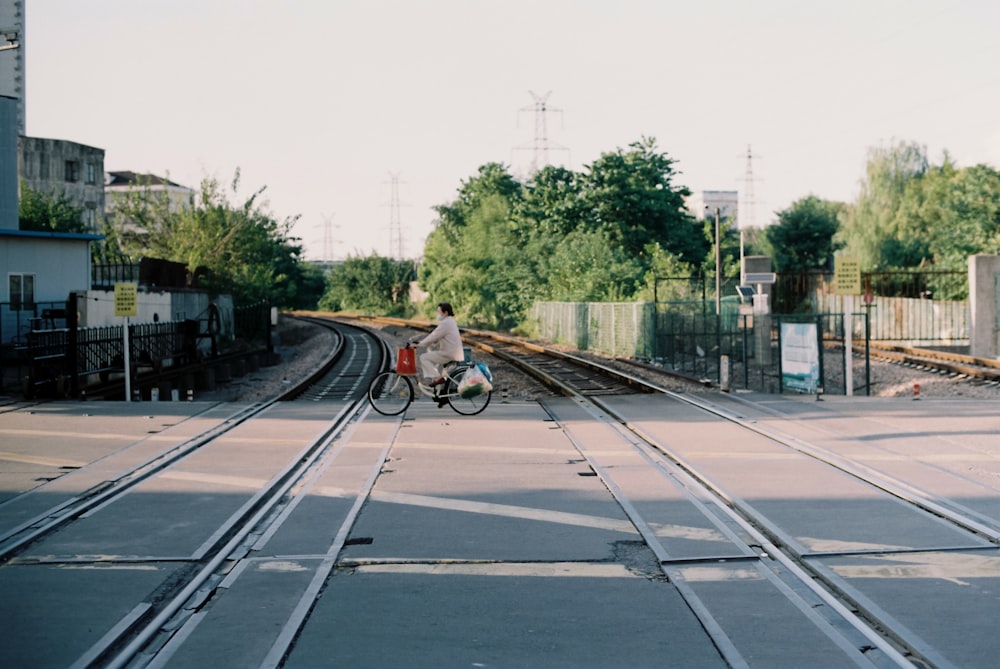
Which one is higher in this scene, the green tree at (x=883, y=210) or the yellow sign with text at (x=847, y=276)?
the green tree at (x=883, y=210)

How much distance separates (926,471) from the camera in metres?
11.1

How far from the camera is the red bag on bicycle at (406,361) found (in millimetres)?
16844

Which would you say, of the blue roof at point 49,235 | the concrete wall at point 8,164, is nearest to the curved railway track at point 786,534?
the blue roof at point 49,235

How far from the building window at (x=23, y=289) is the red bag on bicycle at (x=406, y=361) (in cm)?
1844

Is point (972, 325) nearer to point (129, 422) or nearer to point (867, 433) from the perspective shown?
point (867, 433)

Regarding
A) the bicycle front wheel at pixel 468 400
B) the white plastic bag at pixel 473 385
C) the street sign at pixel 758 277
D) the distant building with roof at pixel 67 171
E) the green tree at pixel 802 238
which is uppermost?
the distant building with roof at pixel 67 171

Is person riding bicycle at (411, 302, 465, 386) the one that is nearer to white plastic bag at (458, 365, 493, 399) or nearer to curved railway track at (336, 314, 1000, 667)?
white plastic bag at (458, 365, 493, 399)

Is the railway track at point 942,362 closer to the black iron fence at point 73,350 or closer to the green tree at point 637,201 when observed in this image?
the black iron fence at point 73,350

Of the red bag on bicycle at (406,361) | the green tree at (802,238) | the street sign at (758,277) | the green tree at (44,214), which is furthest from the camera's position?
the green tree at (802,238)

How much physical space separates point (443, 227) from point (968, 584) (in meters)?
96.9

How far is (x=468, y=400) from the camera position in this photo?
1719 cm

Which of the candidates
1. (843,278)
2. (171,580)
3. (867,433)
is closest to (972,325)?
(843,278)

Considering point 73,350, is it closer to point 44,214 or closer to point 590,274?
point 590,274

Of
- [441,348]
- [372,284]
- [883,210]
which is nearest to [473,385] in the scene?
[441,348]
